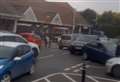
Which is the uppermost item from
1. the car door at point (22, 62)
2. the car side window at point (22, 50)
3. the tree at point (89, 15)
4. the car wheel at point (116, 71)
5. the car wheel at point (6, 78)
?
the tree at point (89, 15)

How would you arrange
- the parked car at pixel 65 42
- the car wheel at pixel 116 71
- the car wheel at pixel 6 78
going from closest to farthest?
the car wheel at pixel 6 78 < the car wheel at pixel 116 71 < the parked car at pixel 65 42

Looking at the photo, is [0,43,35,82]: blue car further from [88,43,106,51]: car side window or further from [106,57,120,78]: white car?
[88,43,106,51]: car side window

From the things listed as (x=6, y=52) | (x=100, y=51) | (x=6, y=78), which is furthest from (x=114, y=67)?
(x=6, y=78)

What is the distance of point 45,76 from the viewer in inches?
695

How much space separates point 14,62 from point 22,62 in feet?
3.92

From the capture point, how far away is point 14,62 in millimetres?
14758

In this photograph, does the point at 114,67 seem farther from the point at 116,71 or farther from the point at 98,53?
the point at 98,53

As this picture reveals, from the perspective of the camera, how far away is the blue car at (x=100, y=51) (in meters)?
25.7

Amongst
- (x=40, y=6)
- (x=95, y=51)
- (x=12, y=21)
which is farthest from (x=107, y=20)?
(x=95, y=51)

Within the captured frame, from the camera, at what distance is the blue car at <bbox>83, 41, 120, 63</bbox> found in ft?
84.4

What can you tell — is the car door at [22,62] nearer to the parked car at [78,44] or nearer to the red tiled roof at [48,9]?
the parked car at [78,44]

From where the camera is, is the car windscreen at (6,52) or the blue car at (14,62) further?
the car windscreen at (6,52)

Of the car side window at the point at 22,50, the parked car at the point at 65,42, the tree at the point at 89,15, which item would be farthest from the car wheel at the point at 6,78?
the tree at the point at 89,15

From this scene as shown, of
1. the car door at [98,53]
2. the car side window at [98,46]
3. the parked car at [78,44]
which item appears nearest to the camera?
the car door at [98,53]
